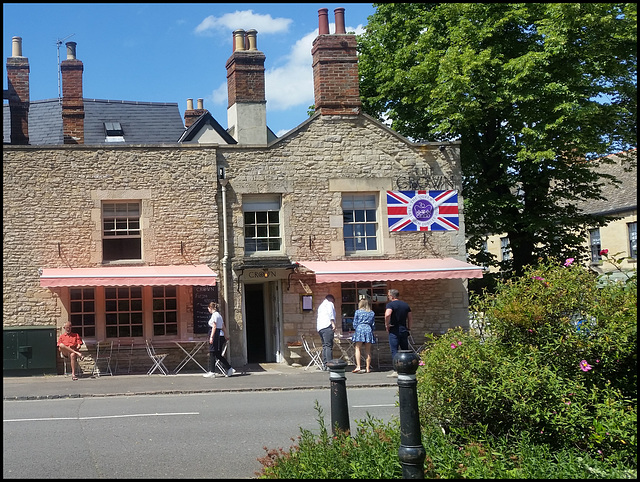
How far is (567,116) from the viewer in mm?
19938

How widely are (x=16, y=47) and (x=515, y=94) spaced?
57.9 ft

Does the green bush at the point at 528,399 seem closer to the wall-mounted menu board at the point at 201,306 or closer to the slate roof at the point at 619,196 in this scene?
the wall-mounted menu board at the point at 201,306

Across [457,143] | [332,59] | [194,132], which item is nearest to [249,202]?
[332,59]

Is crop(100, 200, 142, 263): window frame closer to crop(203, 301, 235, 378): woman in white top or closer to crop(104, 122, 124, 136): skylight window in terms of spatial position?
crop(203, 301, 235, 378): woman in white top

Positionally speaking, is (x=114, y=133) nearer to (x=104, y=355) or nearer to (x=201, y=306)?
(x=201, y=306)

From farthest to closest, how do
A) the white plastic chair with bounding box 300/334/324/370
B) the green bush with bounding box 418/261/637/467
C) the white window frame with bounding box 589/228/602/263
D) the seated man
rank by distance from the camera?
the white window frame with bounding box 589/228/602/263, the white plastic chair with bounding box 300/334/324/370, the seated man, the green bush with bounding box 418/261/637/467

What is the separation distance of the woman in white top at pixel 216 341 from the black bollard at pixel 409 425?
427 inches

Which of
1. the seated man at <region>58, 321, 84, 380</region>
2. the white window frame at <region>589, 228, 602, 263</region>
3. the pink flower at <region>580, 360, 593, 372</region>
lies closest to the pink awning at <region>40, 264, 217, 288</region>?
the seated man at <region>58, 321, 84, 380</region>

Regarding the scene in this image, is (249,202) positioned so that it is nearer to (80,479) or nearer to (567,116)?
(567,116)

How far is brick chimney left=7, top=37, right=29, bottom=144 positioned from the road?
1261 cm

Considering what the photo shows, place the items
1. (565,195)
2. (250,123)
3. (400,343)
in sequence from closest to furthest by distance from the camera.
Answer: (400,343) → (565,195) → (250,123)

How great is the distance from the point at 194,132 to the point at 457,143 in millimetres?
16163

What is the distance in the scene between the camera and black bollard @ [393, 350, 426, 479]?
613 centimetres

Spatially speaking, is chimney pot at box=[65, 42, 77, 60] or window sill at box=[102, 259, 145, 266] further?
chimney pot at box=[65, 42, 77, 60]
